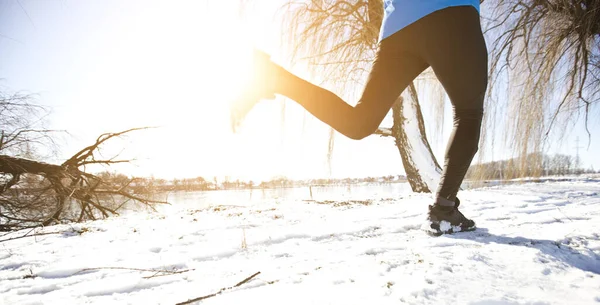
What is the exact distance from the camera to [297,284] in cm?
86

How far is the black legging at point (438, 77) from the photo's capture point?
133 centimetres

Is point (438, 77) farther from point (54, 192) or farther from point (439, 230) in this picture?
point (54, 192)

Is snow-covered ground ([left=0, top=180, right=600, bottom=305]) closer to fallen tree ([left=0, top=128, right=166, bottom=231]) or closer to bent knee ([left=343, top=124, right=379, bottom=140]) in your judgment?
bent knee ([left=343, top=124, right=379, bottom=140])

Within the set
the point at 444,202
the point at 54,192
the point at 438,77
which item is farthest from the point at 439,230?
the point at 54,192

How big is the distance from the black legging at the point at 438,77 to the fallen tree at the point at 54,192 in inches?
150

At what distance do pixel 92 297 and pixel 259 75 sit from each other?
1.14 meters

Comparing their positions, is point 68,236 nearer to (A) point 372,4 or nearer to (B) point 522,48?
(A) point 372,4

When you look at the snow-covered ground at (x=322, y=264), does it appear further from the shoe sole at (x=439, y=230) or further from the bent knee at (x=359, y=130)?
the bent knee at (x=359, y=130)

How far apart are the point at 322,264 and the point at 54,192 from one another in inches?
209

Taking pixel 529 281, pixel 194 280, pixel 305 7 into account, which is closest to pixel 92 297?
pixel 194 280

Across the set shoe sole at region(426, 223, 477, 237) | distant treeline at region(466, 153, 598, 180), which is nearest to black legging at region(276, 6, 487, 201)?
shoe sole at region(426, 223, 477, 237)

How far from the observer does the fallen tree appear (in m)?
4.00

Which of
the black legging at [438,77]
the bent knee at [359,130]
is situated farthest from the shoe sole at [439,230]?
the bent knee at [359,130]

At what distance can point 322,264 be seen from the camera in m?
1.08
